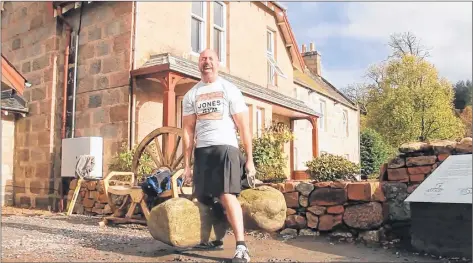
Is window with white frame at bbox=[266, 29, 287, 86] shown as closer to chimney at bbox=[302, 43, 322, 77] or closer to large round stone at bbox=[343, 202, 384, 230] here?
large round stone at bbox=[343, 202, 384, 230]

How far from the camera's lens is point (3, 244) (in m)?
4.32

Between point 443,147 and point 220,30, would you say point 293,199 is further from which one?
point 220,30

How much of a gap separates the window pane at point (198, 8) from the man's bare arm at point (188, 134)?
784cm

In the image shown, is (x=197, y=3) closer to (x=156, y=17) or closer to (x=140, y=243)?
(x=156, y=17)

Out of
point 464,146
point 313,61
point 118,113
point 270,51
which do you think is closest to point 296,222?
point 464,146

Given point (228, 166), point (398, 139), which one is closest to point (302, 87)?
point (398, 139)

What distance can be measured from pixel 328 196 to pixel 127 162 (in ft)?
14.9

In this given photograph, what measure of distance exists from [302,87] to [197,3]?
29.6 ft

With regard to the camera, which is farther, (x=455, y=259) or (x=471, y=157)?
(x=471, y=157)

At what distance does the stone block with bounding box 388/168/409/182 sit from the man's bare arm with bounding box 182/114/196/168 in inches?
104

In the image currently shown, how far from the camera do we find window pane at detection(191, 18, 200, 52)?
11.4 meters

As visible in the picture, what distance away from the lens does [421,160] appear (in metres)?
5.21

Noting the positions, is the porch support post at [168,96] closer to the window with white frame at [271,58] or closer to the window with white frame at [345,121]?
the window with white frame at [271,58]

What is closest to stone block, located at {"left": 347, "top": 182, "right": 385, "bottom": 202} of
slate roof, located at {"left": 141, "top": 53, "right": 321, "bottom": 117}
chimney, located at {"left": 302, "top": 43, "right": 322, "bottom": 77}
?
slate roof, located at {"left": 141, "top": 53, "right": 321, "bottom": 117}
